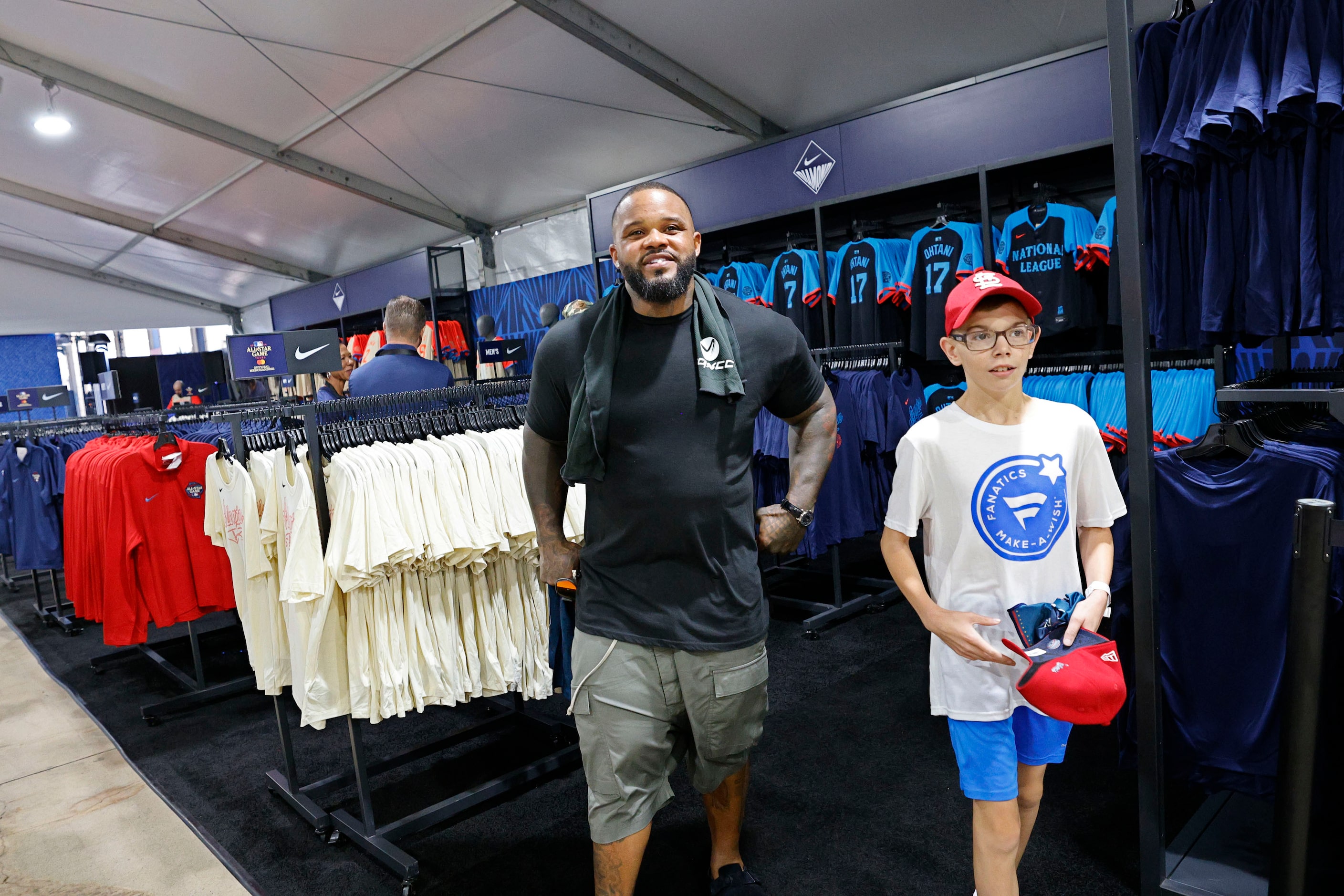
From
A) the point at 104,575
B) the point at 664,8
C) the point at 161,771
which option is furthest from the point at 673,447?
the point at 664,8

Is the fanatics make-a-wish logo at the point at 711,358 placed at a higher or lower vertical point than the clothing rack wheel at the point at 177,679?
higher

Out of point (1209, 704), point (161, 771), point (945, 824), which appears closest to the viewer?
point (1209, 704)

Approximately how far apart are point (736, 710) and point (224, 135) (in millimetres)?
8454

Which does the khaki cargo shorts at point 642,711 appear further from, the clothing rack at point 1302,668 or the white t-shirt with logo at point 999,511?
the clothing rack at point 1302,668

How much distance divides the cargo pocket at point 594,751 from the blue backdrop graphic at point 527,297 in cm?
666

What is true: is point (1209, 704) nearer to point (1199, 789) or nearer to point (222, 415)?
point (1199, 789)

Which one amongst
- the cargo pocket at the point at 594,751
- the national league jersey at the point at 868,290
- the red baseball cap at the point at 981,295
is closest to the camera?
the red baseball cap at the point at 981,295

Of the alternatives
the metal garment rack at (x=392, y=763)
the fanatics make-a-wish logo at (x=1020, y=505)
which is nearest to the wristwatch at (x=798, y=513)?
the fanatics make-a-wish logo at (x=1020, y=505)

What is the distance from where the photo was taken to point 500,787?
2832 millimetres

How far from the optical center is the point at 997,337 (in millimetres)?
1606

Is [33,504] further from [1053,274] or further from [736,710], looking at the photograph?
[1053,274]

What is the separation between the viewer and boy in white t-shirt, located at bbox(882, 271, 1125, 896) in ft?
5.30

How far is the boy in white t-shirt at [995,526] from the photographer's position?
5.30ft

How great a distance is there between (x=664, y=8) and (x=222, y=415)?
153 inches
